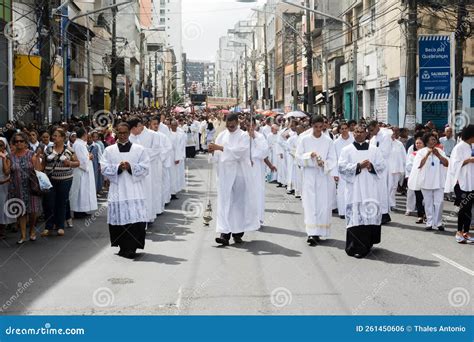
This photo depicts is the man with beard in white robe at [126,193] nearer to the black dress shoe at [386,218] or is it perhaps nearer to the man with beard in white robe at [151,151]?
the man with beard in white robe at [151,151]

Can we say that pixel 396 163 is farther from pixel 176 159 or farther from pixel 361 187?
pixel 361 187

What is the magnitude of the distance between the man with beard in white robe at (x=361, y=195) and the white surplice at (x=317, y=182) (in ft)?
3.01

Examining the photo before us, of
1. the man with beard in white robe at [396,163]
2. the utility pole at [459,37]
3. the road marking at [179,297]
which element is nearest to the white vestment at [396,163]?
the man with beard in white robe at [396,163]

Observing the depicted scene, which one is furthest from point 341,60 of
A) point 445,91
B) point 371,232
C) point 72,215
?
point 371,232

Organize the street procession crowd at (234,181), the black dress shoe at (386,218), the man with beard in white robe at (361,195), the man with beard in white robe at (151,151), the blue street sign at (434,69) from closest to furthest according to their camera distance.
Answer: the man with beard in white robe at (361,195)
the street procession crowd at (234,181)
the man with beard in white robe at (151,151)
the black dress shoe at (386,218)
the blue street sign at (434,69)

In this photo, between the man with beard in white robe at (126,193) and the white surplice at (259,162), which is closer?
the man with beard in white robe at (126,193)

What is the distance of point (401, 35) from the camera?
31500 mm

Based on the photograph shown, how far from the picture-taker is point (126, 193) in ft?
33.9

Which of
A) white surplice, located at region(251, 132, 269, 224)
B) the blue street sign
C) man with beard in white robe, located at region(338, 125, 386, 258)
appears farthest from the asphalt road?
the blue street sign

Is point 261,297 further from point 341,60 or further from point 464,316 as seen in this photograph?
point 341,60

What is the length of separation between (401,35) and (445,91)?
15075mm

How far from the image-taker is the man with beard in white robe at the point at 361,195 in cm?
1024

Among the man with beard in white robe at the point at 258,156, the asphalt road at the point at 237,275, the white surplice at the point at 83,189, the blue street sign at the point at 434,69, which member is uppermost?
the blue street sign at the point at 434,69

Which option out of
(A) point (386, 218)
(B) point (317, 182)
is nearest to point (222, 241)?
(B) point (317, 182)
